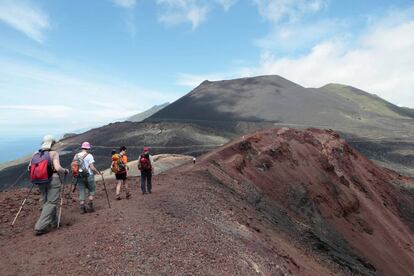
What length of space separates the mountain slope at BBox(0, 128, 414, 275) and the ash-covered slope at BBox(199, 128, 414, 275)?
10 cm

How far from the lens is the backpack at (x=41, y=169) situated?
34.7 feet

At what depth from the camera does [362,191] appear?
36.8 m

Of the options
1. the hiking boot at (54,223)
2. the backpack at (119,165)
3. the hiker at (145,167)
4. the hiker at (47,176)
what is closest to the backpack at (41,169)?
the hiker at (47,176)

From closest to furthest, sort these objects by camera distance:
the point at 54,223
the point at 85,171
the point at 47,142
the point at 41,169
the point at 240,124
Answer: the point at 41,169
the point at 47,142
the point at 54,223
the point at 85,171
the point at 240,124

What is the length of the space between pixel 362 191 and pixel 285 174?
11853 mm

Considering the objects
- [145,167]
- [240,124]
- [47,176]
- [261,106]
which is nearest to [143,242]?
[47,176]

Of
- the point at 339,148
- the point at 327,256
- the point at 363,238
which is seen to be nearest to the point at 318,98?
the point at 339,148

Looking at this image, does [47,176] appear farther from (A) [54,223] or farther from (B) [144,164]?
(B) [144,164]

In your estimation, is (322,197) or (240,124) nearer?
(322,197)

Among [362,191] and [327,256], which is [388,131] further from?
[327,256]

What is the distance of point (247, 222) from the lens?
1557 cm

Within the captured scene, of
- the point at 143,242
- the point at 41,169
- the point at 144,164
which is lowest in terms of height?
the point at 143,242

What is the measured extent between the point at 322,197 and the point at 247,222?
15.0 m

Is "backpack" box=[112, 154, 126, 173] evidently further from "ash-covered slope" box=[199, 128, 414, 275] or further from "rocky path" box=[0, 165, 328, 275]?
"ash-covered slope" box=[199, 128, 414, 275]
